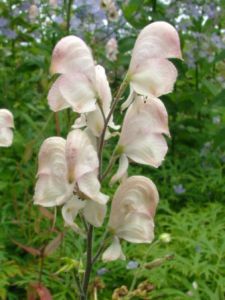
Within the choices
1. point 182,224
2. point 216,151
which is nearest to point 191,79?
point 216,151

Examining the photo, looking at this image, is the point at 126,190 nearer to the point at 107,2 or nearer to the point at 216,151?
the point at 216,151

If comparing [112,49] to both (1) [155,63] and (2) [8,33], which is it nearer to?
(2) [8,33]

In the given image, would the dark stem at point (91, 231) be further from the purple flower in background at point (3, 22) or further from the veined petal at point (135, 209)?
the purple flower in background at point (3, 22)

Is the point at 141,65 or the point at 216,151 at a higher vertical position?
the point at 141,65

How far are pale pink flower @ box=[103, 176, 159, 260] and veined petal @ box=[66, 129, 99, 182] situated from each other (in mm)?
153

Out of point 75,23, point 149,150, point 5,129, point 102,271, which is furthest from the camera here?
point 75,23

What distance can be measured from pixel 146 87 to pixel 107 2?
270 cm

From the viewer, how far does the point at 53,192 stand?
124cm

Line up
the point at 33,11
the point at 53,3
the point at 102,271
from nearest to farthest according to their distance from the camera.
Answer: the point at 102,271 → the point at 53,3 → the point at 33,11

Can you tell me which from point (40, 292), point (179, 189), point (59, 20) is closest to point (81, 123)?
point (40, 292)

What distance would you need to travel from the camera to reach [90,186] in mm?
1180

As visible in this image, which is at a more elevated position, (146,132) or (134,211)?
(146,132)

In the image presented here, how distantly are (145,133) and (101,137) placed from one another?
9 centimetres

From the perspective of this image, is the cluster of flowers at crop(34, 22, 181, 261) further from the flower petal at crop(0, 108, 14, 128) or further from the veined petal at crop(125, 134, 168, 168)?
the flower petal at crop(0, 108, 14, 128)
